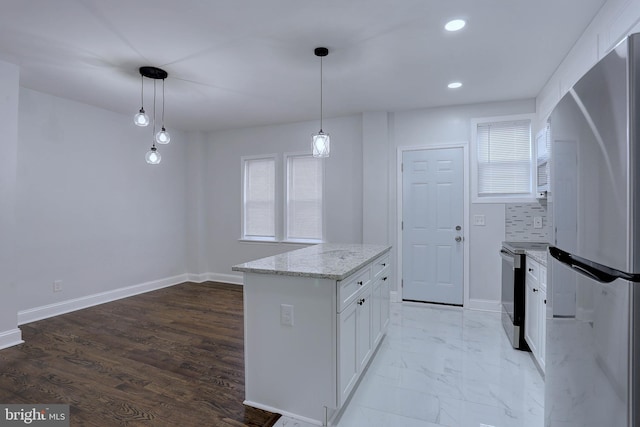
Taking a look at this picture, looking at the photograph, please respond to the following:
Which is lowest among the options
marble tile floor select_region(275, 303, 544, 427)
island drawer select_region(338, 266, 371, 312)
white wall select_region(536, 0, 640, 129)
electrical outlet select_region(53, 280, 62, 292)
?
marble tile floor select_region(275, 303, 544, 427)

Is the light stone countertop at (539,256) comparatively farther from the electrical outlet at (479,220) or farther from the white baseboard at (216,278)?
the white baseboard at (216,278)

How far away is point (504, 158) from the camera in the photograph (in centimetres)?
413

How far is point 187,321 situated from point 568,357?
3.65 m

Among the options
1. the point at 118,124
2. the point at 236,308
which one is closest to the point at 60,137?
the point at 118,124

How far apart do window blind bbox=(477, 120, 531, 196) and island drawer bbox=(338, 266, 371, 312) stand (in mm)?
2564

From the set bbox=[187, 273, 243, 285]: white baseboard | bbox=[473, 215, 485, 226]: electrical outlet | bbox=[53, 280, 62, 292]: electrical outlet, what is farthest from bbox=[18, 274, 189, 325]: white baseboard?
bbox=[473, 215, 485, 226]: electrical outlet

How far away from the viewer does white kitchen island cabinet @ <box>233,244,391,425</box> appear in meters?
1.93

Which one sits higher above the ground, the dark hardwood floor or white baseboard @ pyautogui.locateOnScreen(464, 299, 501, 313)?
white baseboard @ pyautogui.locateOnScreen(464, 299, 501, 313)

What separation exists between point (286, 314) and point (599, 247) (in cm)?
158

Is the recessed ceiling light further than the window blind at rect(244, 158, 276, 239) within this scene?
No

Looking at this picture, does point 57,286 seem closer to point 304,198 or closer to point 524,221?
point 304,198

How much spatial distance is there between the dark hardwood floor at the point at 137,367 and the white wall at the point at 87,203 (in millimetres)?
577

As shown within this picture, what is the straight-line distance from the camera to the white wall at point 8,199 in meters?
3.06

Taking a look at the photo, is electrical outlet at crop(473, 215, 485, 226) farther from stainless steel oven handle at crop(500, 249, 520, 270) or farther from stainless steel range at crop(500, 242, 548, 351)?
stainless steel range at crop(500, 242, 548, 351)
